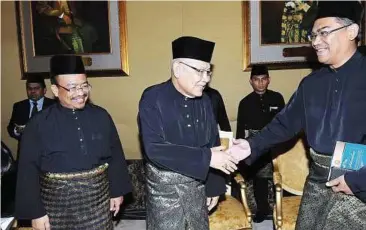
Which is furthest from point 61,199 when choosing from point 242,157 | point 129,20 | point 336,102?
point 129,20

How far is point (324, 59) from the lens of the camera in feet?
7.82

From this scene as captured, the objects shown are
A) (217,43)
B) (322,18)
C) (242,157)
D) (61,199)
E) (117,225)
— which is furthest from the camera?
(217,43)

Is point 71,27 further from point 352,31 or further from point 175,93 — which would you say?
point 352,31

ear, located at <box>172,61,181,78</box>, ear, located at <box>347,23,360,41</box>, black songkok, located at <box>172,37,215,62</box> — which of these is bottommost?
ear, located at <box>172,61,181,78</box>

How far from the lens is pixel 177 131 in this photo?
2.47 metres

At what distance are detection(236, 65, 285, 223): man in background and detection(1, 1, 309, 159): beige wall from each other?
10.8 inches

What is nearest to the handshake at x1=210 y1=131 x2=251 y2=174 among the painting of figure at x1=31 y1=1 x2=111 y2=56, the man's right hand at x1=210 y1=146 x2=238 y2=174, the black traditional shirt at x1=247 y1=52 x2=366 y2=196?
the man's right hand at x1=210 y1=146 x2=238 y2=174

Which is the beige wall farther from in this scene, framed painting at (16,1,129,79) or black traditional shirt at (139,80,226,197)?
black traditional shirt at (139,80,226,197)

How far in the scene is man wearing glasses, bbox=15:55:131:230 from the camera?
265 cm

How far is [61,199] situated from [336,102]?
196 cm

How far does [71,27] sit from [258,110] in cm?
262

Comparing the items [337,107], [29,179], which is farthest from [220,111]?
[29,179]

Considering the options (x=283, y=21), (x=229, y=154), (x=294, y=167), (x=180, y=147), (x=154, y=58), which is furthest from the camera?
(x=154, y=58)

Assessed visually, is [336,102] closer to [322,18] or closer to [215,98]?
[322,18]
